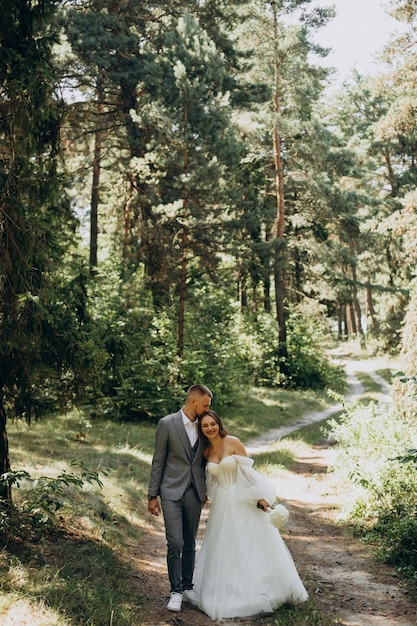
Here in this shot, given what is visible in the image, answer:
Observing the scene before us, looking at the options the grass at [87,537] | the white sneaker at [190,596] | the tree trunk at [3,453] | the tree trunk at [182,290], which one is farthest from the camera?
the tree trunk at [182,290]

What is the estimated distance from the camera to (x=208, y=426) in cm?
546

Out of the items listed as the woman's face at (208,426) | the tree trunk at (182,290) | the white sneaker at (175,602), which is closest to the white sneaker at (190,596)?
the white sneaker at (175,602)

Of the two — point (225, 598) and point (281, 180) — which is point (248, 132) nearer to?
point (281, 180)

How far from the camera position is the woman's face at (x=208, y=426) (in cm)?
546

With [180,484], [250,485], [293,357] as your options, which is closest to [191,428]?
[180,484]

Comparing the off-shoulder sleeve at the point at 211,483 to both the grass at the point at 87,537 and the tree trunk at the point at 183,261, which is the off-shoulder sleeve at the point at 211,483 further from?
the tree trunk at the point at 183,261

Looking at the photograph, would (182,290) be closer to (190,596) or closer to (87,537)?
(87,537)

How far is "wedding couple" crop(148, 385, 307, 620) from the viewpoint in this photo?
5293 mm

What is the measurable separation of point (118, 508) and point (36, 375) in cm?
324

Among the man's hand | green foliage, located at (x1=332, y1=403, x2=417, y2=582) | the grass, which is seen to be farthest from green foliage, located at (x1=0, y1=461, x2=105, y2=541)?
green foliage, located at (x1=332, y1=403, x2=417, y2=582)

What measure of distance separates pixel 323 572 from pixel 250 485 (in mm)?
2096

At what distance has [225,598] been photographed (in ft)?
17.2

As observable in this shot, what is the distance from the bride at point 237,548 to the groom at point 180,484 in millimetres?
105

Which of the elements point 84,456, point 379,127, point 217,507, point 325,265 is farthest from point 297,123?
point 217,507
